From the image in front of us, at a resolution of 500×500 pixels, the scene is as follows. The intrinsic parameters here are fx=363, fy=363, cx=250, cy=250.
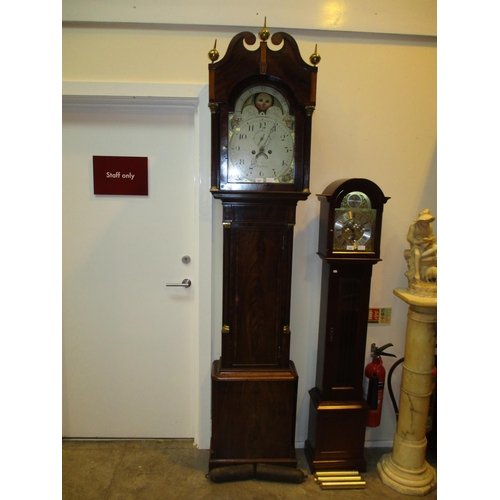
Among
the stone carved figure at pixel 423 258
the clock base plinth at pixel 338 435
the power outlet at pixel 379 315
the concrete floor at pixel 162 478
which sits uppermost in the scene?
the stone carved figure at pixel 423 258

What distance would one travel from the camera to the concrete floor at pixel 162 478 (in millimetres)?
1867

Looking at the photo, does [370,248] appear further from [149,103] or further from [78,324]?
[78,324]

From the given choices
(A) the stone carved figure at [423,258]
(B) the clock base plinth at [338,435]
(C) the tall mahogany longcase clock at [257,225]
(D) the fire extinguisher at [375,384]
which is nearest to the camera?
(C) the tall mahogany longcase clock at [257,225]

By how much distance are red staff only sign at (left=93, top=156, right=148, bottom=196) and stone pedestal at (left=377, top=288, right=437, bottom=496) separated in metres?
1.55

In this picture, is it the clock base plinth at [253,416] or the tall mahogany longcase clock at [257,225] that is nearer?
the tall mahogany longcase clock at [257,225]

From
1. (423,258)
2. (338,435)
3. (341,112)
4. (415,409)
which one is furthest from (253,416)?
(341,112)

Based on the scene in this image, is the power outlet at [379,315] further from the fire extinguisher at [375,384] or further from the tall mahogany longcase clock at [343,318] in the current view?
the tall mahogany longcase clock at [343,318]

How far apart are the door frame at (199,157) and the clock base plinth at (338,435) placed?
64cm

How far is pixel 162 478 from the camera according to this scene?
77.9 inches

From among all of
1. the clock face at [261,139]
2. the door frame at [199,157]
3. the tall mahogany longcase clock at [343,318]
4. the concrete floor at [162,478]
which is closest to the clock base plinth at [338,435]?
the tall mahogany longcase clock at [343,318]

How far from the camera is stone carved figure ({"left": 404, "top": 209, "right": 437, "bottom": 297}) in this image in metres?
1.82

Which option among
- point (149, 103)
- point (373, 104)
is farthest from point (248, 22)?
point (373, 104)

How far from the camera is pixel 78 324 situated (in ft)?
7.22

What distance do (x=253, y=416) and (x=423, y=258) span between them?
1198 millimetres
